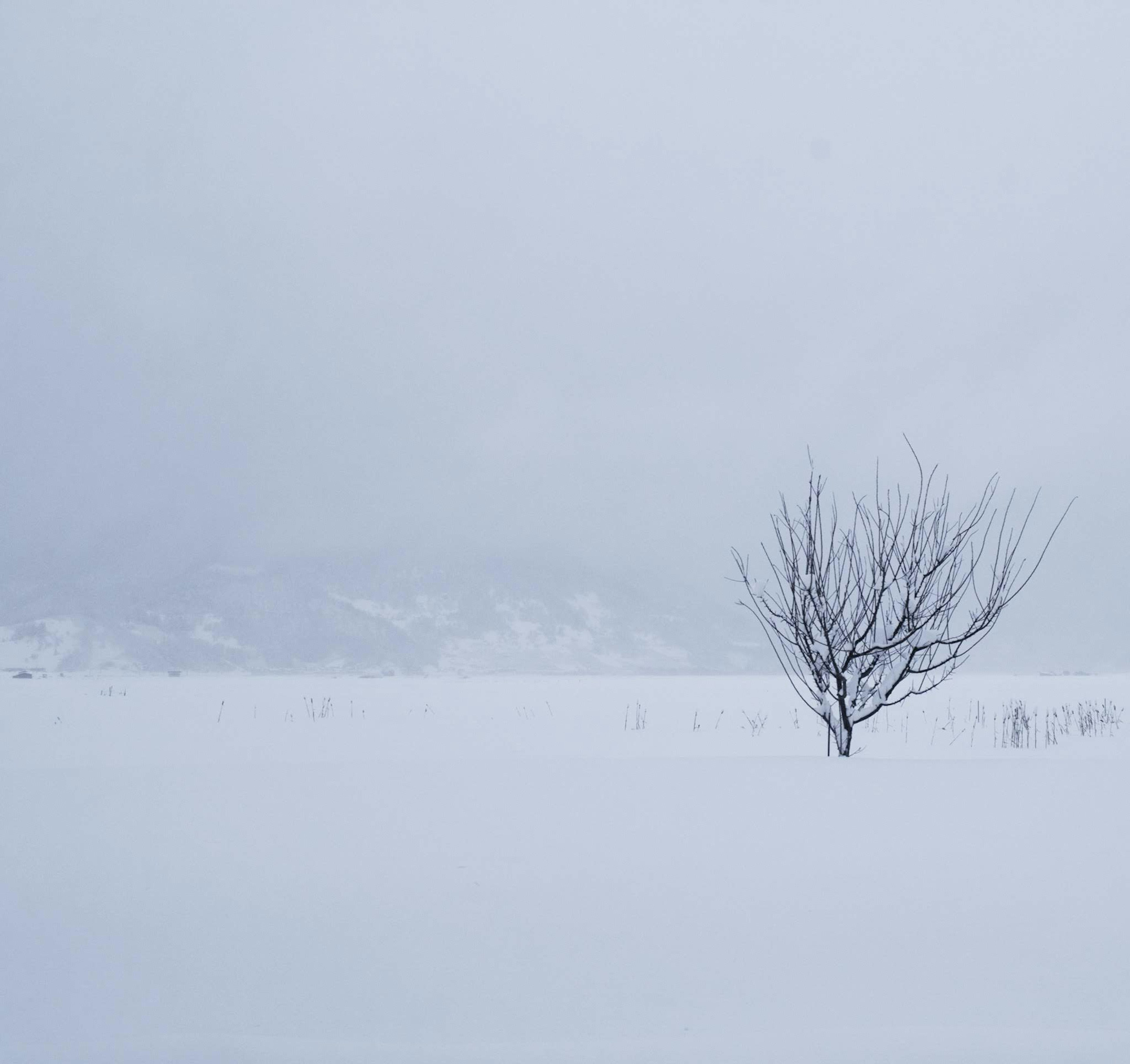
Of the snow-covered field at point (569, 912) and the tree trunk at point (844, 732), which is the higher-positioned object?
the tree trunk at point (844, 732)

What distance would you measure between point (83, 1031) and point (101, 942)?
70 centimetres

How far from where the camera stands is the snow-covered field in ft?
8.48

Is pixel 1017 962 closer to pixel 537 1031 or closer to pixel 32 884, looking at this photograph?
pixel 537 1031

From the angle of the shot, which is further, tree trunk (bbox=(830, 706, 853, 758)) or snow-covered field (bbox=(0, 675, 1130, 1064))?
tree trunk (bbox=(830, 706, 853, 758))

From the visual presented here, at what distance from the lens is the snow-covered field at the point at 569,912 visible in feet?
8.48

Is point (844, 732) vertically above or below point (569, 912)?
above

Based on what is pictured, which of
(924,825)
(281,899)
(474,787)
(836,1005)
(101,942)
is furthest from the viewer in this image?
(474,787)

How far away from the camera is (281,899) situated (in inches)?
143

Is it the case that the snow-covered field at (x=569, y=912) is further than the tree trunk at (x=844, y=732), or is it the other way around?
the tree trunk at (x=844, y=732)

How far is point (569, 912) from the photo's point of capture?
3486 millimetres

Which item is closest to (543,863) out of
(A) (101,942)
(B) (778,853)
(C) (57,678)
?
(B) (778,853)

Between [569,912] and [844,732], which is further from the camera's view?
[844,732]

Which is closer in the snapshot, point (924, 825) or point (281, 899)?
point (281, 899)

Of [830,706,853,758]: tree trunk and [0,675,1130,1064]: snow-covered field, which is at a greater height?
[830,706,853,758]: tree trunk
